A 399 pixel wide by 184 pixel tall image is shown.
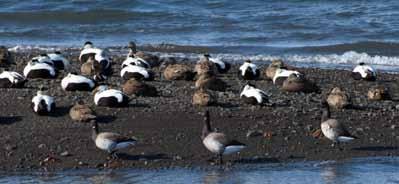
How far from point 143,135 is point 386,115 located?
13.2ft

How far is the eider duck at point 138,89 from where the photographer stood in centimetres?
A: 1767

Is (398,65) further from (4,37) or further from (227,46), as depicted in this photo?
(4,37)

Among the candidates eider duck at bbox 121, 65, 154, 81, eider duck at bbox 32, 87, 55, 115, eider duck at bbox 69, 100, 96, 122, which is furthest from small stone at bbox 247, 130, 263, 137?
eider duck at bbox 121, 65, 154, 81

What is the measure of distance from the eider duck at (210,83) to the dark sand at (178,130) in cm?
17

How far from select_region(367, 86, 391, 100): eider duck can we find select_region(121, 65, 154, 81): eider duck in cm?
391

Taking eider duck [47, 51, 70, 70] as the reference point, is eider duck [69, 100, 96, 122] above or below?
below

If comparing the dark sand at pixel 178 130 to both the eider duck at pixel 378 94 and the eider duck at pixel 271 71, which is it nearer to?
the eider duck at pixel 378 94

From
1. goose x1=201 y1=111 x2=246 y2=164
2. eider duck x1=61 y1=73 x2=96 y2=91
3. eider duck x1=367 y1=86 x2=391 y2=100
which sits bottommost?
goose x1=201 y1=111 x2=246 y2=164

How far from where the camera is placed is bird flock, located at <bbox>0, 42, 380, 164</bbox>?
575 inches

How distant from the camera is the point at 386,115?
1706 cm

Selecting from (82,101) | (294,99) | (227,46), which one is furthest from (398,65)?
(82,101)

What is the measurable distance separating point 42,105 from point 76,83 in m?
1.94

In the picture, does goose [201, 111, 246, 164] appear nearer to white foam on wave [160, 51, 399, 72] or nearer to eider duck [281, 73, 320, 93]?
eider duck [281, 73, 320, 93]

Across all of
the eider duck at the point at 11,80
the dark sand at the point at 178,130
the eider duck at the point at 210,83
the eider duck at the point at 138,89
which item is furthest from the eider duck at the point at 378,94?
the eider duck at the point at 11,80
